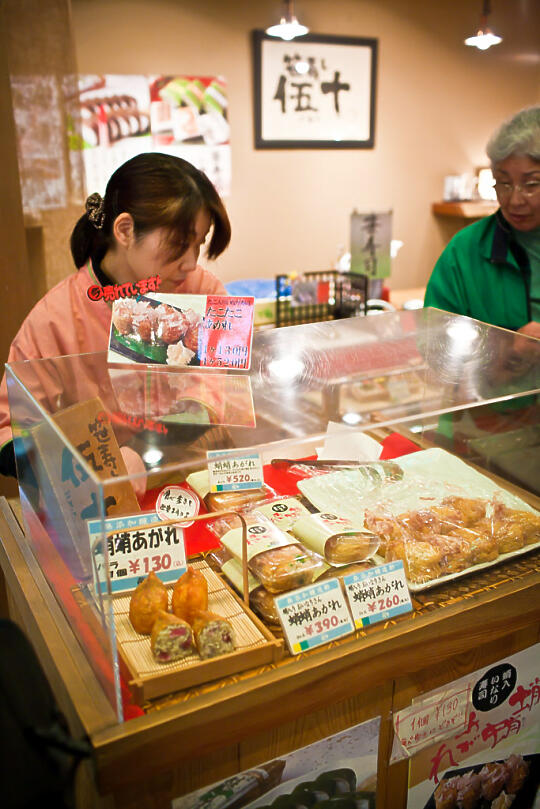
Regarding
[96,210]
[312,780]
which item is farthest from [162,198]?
[312,780]

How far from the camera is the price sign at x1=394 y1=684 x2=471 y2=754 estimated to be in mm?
1213

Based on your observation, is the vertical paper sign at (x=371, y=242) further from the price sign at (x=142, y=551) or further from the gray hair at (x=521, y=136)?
the price sign at (x=142, y=551)

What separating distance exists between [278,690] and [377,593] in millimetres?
224

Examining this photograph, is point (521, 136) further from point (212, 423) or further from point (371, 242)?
point (371, 242)

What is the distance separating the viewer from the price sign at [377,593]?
1.07 metres

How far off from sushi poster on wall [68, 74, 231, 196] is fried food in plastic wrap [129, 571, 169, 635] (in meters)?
3.49

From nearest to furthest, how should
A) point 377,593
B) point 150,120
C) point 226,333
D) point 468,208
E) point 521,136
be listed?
point 377,593
point 226,333
point 521,136
point 150,120
point 468,208

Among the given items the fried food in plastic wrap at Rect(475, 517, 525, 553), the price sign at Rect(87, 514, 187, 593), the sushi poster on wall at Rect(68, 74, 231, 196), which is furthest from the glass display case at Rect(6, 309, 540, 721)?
the sushi poster on wall at Rect(68, 74, 231, 196)

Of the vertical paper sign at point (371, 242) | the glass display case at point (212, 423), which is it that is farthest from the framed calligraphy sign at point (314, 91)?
the glass display case at point (212, 423)

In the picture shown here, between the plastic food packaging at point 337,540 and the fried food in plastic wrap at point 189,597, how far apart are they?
0.73 ft

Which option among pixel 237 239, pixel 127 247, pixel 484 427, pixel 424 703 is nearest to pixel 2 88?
pixel 127 247

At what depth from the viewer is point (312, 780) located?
1.15m

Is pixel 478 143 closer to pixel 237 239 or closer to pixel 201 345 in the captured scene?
A: pixel 237 239

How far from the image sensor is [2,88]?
2.22 metres
